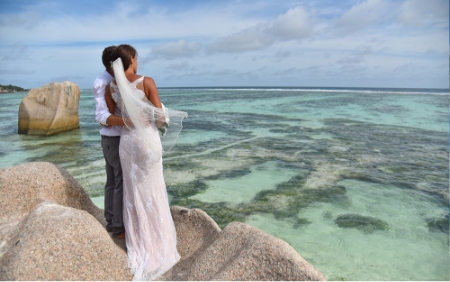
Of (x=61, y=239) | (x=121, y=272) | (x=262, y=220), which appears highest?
(x=61, y=239)

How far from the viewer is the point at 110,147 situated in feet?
12.8

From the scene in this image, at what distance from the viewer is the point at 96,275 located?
318cm

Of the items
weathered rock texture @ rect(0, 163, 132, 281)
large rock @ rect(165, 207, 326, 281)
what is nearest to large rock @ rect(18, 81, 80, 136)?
weathered rock texture @ rect(0, 163, 132, 281)

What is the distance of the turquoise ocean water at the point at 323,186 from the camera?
5230 mm

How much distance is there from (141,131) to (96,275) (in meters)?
1.42

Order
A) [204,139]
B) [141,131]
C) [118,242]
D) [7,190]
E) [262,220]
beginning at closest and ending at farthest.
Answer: [141,131] < [118,242] < [7,190] < [262,220] < [204,139]

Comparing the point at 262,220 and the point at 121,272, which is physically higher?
the point at 121,272

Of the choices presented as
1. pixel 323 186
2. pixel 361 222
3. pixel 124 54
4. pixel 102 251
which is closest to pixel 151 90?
pixel 124 54

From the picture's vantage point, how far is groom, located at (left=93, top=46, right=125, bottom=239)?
3670mm

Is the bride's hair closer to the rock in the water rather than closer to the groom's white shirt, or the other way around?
the groom's white shirt

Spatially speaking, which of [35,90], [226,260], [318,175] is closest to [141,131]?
[226,260]

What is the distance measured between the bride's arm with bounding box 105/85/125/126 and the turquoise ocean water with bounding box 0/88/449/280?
125 inches

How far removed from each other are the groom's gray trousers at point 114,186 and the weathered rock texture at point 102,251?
0.29 m

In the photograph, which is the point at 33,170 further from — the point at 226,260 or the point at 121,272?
the point at 226,260
